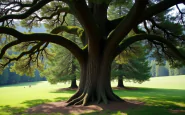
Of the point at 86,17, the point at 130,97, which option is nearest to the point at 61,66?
the point at 130,97

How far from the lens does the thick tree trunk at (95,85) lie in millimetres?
10439

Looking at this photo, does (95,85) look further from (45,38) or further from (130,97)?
(130,97)

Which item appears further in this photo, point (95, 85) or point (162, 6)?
point (95, 85)

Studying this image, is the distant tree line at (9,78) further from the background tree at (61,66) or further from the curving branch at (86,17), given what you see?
the curving branch at (86,17)

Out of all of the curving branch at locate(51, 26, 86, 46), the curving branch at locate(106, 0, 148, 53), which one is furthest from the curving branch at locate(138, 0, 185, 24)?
the curving branch at locate(51, 26, 86, 46)

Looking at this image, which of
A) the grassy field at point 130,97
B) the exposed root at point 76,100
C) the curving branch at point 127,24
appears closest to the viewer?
the curving branch at point 127,24

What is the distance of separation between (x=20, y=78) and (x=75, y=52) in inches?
2726

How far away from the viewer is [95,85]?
1088 centimetres

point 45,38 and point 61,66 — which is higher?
point 45,38

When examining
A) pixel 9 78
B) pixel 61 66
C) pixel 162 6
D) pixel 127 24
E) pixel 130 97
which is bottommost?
pixel 130 97

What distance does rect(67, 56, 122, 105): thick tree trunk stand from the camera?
1044 cm

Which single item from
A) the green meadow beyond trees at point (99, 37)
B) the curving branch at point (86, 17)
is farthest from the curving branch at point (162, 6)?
the curving branch at point (86, 17)

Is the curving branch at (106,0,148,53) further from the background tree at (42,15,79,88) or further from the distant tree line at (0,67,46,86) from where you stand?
the distant tree line at (0,67,46,86)

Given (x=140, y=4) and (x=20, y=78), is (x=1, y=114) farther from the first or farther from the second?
(x=20, y=78)
